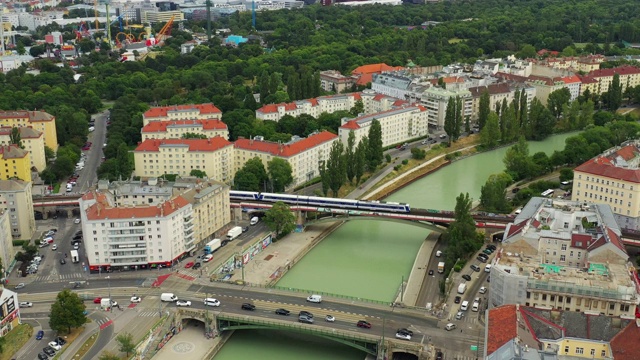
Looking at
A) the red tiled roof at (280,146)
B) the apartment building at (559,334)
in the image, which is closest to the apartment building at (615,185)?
the apartment building at (559,334)

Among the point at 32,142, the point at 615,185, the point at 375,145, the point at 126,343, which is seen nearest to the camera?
the point at 126,343

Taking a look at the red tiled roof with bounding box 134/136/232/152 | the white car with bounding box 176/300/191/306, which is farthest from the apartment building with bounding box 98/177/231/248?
the red tiled roof with bounding box 134/136/232/152

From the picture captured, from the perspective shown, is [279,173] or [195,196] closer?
[195,196]

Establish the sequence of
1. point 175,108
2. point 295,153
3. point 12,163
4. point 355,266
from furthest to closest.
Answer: point 175,108, point 295,153, point 12,163, point 355,266

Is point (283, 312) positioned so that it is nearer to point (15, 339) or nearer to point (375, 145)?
point (15, 339)

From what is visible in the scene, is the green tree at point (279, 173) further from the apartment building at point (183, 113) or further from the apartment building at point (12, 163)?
the apartment building at point (12, 163)

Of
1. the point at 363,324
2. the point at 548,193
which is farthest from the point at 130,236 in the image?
the point at 548,193

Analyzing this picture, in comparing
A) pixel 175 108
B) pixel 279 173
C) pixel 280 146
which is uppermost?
pixel 175 108
